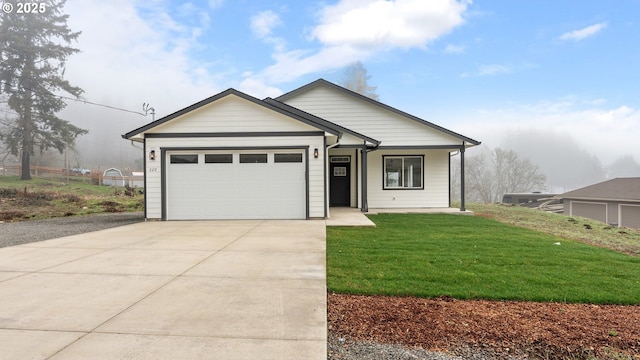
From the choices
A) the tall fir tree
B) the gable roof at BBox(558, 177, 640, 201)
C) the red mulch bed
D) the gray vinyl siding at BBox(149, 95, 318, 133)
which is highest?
the tall fir tree

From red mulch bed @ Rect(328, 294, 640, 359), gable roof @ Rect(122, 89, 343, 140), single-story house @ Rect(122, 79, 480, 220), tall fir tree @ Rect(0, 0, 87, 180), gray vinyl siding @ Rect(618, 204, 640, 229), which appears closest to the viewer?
red mulch bed @ Rect(328, 294, 640, 359)

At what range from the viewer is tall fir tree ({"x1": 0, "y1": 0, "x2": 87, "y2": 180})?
30422 mm

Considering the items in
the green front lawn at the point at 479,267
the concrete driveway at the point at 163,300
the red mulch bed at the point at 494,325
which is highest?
the concrete driveway at the point at 163,300

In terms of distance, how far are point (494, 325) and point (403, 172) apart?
39.3ft

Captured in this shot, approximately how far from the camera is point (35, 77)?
3134 centimetres

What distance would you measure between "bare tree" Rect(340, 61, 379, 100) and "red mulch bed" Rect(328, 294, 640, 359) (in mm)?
32818

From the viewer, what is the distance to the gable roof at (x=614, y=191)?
72.8ft

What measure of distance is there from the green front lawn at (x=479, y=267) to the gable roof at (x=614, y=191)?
780 inches

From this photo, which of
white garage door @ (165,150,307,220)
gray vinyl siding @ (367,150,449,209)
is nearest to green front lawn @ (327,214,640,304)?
white garage door @ (165,150,307,220)

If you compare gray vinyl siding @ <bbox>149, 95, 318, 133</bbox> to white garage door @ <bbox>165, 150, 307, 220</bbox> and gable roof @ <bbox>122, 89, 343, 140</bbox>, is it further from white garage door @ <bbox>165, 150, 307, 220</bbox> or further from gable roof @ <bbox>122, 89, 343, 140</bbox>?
white garage door @ <bbox>165, 150, 307, 220</bbox>

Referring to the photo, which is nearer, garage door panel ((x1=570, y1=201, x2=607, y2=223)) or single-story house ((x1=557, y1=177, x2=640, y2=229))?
single-story house ((x1=557, y1=177, x2=640, y2=229))

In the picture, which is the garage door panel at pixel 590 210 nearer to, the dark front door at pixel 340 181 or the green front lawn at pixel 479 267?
the dark front door at pixel 340 181

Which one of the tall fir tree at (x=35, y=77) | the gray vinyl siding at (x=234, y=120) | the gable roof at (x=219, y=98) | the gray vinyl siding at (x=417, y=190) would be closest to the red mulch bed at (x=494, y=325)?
the gable roof at (x=219, y=98)

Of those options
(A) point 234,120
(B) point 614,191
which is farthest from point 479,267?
(B) point 614,191
